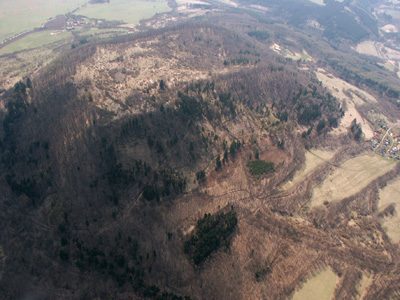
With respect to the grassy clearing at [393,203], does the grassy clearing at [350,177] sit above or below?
above

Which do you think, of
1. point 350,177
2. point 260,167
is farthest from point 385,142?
point 260,167

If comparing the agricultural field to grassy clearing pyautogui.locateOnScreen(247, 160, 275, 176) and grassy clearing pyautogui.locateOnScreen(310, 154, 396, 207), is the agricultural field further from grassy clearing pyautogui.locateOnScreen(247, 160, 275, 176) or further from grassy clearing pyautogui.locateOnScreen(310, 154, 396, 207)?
grassy clearing pyautogui.locateOnScreen(247, 160, 275, 176)

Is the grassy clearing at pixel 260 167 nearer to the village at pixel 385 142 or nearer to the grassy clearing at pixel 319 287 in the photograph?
the grassy clearing at pixel 319 287

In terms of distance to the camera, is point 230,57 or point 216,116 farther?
point 230,57

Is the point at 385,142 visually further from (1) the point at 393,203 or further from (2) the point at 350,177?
(1) the point at 393,203

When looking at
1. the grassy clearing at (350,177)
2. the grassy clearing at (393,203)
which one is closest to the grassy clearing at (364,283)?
the grassy clearing at (393,203)

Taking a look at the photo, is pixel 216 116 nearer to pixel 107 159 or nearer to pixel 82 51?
pixel 107 159

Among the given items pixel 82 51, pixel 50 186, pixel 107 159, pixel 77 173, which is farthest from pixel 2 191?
pixel 82 51
